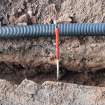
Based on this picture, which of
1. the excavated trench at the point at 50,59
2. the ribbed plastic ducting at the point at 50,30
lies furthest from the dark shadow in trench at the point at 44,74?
the ribbed plastic ducting at the point at 50,30

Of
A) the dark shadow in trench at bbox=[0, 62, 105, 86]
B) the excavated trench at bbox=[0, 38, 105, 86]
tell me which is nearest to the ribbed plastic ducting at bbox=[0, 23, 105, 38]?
the excavated trench at bbox=[0, 38, 105, 86]

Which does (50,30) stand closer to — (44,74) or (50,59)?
(50,59)

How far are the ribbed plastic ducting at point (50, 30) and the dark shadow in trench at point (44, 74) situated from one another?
368 millimetres

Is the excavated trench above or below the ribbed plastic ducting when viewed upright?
below

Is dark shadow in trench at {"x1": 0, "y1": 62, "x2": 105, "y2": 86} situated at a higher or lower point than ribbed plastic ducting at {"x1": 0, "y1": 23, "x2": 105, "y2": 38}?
lower

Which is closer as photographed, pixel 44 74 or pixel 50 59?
pixel 50 59

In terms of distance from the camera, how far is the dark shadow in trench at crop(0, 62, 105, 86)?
3.91 metres

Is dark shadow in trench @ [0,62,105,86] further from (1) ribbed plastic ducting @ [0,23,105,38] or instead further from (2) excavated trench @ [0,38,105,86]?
(1) ribbed plastic ducting @ [0,23,105,38]

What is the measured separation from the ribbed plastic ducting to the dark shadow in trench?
368 millimetres

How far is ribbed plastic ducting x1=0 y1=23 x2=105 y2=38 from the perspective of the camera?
3871 millimetres

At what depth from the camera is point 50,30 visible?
12.9 ft

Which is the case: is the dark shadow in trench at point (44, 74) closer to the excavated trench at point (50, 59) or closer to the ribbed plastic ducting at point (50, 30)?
the excavated trench at point (50, 59)

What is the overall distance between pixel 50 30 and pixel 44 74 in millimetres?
543

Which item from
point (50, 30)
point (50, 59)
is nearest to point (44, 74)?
point (50, 59)
